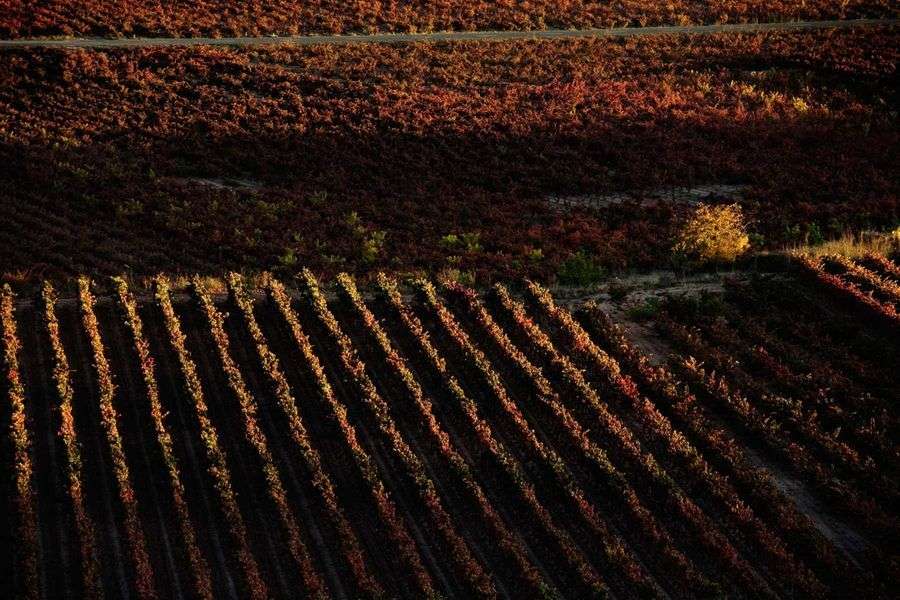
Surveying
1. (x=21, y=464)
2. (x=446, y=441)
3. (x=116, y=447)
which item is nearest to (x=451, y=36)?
(x=446, y=441)

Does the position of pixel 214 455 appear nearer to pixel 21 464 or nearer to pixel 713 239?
pixel 21 464

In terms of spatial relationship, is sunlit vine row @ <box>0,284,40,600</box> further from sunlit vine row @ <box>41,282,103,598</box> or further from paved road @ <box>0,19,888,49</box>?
paved road @ <box>0,19,888,49</box>

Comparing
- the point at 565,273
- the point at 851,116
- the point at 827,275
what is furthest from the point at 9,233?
the point at 851,116

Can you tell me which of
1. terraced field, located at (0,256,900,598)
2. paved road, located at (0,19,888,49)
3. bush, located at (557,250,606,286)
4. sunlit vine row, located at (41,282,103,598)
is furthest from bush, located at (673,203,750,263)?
paved road, located at (0,19,888,49)

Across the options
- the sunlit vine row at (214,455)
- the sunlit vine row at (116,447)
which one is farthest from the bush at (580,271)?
the sunlit vine row at (116,447)

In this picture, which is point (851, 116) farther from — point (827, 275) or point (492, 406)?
point (492, 406)

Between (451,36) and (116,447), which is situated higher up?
(451,36)

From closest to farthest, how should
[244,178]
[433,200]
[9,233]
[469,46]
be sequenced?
[9,233] → [433,200] → [244,178] → [469,46]
